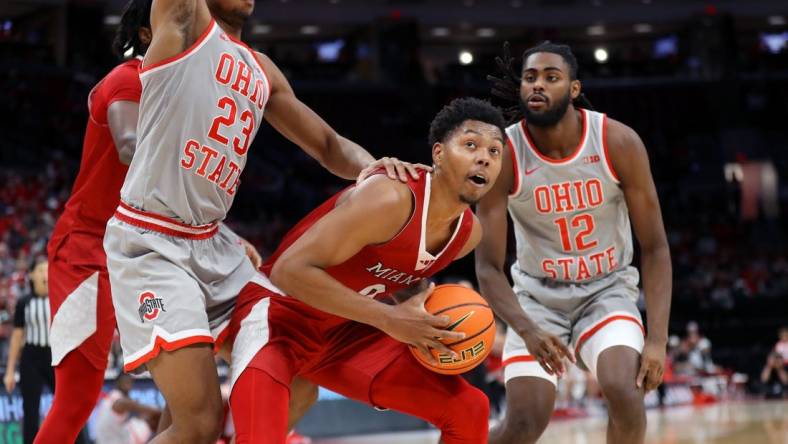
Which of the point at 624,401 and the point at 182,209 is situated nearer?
the point at 182,209

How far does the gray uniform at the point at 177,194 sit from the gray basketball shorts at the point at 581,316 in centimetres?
175

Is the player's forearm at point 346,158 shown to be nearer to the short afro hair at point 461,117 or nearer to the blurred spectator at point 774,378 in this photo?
the short afro hair at point 461,117

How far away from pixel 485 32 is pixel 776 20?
8.89 m

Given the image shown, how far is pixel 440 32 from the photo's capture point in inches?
1228

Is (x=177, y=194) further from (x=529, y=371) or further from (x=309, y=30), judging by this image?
(x=309, y=30)

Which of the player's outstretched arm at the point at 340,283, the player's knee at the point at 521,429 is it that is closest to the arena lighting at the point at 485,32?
the player's knee at the point at 521,429

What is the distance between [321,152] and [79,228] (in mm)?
1161

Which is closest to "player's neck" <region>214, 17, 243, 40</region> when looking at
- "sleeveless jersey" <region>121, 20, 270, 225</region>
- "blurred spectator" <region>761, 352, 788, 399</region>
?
"sleeveless jersey" <region>121, 20, 270, 225</region>

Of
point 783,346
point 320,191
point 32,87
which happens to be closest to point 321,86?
point 320,191

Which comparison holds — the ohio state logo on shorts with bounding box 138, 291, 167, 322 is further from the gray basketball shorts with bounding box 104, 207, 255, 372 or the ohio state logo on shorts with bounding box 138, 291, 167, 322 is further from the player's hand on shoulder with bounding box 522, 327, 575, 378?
the player's hand on shoulder with bounding box 522, 327, 575, 378

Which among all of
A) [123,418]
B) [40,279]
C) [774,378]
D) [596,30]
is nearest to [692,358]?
[774,378]

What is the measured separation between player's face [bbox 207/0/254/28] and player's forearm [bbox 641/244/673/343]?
90.6 inches

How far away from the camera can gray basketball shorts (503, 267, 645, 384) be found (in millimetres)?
5016

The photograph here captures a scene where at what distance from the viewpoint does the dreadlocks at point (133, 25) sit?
4.41m
